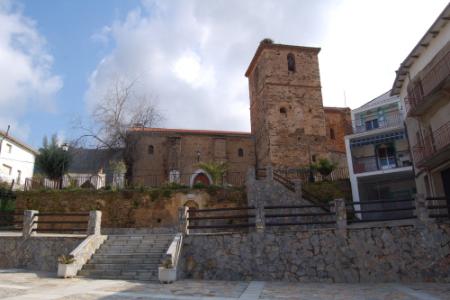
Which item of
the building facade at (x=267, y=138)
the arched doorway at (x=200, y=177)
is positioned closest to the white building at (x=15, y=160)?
the building facade at (x=267, y=138)

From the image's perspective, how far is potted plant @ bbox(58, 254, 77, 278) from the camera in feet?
38.7

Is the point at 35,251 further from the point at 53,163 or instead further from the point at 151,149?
the point at 151,149

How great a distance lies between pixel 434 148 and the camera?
16.2 metres

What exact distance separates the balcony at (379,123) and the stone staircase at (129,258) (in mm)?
18869

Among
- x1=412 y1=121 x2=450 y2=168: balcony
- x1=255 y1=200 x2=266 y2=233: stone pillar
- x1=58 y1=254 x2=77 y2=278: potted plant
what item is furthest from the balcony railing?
x1=58 y1=254 x2=77 y2=278: potted plant

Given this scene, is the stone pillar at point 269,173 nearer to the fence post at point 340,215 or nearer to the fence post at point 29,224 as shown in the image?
the fence post at point 340,215

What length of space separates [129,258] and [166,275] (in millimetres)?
2636

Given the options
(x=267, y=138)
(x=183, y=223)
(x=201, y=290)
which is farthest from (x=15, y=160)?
(x=201, y=290)

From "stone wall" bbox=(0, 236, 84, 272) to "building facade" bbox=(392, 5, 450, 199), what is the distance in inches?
626

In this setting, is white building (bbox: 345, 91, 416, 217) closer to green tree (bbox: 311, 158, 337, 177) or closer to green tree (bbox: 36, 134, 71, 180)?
green tree (bbox: 311, 158, 337, 177)

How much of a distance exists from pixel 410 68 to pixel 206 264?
14.5m

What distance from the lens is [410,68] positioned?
730 inches

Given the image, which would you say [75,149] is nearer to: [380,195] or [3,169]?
[3,169]

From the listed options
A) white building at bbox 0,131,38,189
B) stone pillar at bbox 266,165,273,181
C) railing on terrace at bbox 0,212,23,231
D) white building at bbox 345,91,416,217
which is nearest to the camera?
railing on terrace at bbox 0,212,23,231
